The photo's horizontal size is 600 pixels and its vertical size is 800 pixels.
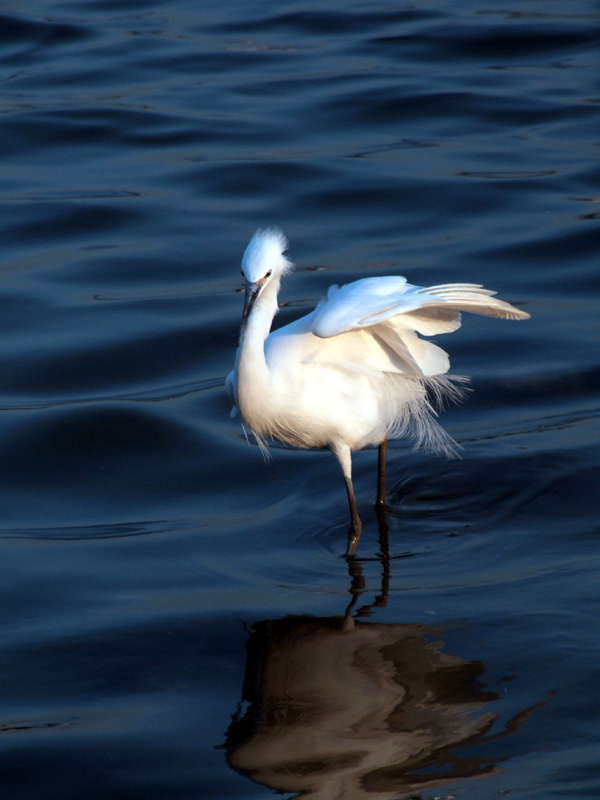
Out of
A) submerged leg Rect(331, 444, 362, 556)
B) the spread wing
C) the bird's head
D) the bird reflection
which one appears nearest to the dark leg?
submerged leg Rect(331, 444, 362, 556)

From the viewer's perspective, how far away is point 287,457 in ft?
22.3

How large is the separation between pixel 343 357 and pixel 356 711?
1942 mm

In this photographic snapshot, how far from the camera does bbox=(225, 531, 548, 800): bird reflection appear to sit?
387 cm

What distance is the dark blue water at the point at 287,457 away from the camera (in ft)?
13.5

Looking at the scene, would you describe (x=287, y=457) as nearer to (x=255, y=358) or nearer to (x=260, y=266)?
(x=255, y=358)

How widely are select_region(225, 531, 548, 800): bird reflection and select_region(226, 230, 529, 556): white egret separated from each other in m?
0.88

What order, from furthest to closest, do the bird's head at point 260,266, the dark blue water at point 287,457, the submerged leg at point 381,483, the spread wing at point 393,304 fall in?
the submerged leg at point 381,483 < the bird's head at point 260,266 < the spread wing at point 393,304 < the dark blue water at point 287,457

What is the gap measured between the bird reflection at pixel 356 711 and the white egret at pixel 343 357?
885mm

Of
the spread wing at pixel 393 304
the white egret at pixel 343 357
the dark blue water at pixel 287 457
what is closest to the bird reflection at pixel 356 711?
the dark blue water at pixel 287 457

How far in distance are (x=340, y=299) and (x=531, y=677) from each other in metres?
1.90

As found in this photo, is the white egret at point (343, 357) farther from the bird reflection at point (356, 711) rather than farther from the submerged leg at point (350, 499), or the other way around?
the bird reflection at point (356, 711)

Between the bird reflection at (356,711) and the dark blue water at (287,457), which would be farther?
the dark blue water at (287,457)

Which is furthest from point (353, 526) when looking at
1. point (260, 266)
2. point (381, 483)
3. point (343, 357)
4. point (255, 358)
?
point (260, 266)

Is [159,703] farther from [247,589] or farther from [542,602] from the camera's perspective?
[542,602]
